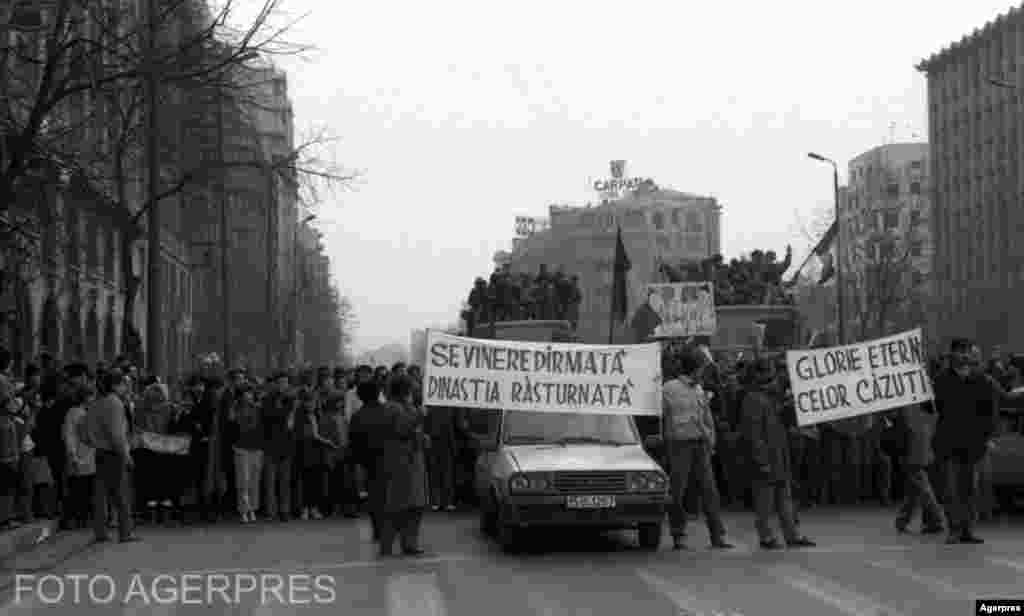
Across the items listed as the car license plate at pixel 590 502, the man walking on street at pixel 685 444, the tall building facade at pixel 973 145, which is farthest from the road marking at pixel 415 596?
the tall building facade at pixel 973 145

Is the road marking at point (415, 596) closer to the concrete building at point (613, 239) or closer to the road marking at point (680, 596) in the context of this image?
the road marking at point (680, 596)

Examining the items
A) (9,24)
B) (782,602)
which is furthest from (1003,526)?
(9,24)

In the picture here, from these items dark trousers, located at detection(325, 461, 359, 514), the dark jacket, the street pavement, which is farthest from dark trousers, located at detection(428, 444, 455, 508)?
the dark jacket

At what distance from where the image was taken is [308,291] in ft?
298

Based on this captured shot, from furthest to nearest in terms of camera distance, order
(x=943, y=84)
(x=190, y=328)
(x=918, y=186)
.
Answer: (x=918, y=186)
(x=943, y=84)
(x=190, y=328)

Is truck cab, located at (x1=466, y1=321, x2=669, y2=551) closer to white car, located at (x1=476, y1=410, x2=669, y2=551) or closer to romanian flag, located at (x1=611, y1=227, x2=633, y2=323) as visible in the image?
white car, located at (x1=476, y1=410, x2=669, y2=551)

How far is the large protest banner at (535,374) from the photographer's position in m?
18.2

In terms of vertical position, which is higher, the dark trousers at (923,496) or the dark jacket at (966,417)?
the dark jacket at (966,417)

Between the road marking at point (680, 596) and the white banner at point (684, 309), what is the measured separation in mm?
30375

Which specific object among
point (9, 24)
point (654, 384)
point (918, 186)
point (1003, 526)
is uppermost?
point (918, 186)

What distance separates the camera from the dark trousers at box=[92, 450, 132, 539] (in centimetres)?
1844

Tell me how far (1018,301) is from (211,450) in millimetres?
55082

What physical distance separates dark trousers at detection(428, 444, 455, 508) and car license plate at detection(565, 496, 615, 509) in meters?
6.72

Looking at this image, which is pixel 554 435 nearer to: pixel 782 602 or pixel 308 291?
pixel 782 602
